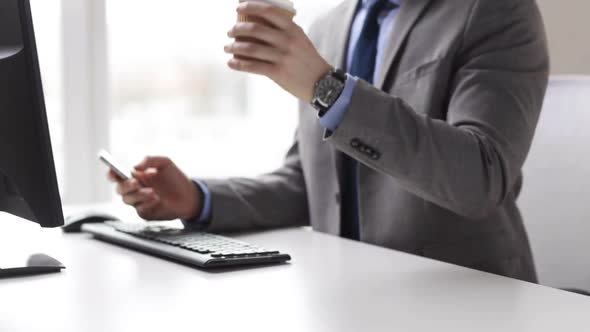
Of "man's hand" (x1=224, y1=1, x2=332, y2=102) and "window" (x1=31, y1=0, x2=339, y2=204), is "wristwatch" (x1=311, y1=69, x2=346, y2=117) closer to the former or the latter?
"man's hand" (x1=224, y1=1, x2=332, y2=102)

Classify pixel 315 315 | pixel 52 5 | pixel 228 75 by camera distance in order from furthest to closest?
1. pixel 228 75
2. pixel 52 5
3. pixel 315 315

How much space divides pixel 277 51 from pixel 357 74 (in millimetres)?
472

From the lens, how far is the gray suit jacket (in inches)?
45.8

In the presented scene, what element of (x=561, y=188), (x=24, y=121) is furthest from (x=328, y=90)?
(x=561, y=188)

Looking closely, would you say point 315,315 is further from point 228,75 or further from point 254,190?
point 228,75

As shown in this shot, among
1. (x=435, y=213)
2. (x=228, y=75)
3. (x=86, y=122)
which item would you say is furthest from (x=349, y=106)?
(x=228, y=75)

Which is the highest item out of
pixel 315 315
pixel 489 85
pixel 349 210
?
pixel 489 85

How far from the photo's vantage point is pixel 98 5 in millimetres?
2576

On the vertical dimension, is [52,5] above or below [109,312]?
above

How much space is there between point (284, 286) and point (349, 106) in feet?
0.96

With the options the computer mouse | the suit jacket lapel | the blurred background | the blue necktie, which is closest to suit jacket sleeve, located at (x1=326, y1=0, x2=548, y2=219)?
the suit jacket lapel

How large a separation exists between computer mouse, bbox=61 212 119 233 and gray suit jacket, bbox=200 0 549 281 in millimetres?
206

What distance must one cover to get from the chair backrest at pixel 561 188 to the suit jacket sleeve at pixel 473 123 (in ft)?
0.39

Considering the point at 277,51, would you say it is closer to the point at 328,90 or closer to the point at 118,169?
the point at 328,90
